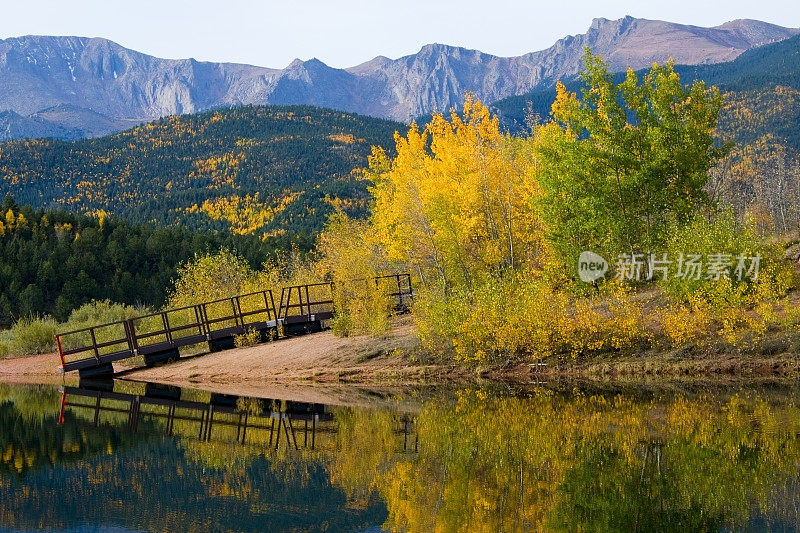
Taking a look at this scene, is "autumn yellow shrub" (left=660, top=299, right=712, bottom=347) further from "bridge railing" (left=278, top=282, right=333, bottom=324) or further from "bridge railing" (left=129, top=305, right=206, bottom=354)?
"bridge railing" (left=129, top=305, right=206, bottom=354)

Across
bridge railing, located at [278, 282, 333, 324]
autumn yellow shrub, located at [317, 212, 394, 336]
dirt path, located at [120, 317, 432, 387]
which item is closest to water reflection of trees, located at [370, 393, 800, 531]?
dirt path, located at [120, 317, 432, 387]

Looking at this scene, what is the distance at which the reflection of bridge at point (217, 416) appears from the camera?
2119cm

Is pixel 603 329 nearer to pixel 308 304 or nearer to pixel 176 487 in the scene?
pixel 308 304

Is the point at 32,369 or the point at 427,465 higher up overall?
the point at 427,465

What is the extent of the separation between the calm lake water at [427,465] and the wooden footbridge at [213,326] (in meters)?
11.7

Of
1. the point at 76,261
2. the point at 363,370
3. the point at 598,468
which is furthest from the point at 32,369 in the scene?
the point at 76,261

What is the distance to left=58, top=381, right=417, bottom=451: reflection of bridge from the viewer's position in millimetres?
21188

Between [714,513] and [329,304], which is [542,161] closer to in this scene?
[329,304]

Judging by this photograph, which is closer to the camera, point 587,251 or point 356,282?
point 587,251

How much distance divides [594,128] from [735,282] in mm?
7939

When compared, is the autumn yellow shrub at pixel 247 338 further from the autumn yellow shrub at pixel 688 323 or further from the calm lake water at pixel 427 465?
the autumn yellow shrub at pixel 688 323

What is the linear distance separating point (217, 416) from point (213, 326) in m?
18.8

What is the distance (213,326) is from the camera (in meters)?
43.1

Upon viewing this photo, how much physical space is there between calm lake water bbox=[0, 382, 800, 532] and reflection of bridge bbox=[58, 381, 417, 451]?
0.11 metres
